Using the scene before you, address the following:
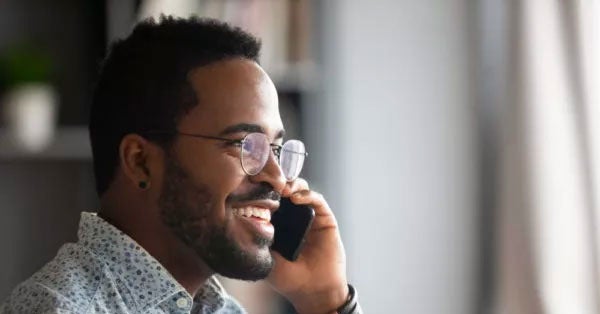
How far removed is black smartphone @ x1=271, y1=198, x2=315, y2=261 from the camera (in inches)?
61.0

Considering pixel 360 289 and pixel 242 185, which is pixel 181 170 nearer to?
pixel 242 185

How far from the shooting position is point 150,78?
1.31 meters

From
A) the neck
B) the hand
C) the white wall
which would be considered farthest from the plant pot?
the neck

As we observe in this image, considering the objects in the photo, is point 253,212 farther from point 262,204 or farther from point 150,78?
point 150,78

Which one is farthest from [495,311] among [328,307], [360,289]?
[328,307]

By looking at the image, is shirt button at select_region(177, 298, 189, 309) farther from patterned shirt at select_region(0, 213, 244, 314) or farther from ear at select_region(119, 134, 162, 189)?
ear at select_region(119, 134, 162, 189)

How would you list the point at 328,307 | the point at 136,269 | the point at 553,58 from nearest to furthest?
1. the point at 136,269
2. the point at 328,307
3. the point at 553,58

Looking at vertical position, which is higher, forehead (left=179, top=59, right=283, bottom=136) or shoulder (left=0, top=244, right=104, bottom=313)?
forehead (left=179, top=59, right=283, bottom=136)

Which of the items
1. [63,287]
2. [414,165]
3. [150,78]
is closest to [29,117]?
[414,165]

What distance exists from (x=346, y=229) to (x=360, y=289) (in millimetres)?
183

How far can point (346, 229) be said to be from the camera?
8.11 ft

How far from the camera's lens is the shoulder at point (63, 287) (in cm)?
115

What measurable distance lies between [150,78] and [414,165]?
53.6 inches

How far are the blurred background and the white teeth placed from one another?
1.00m
